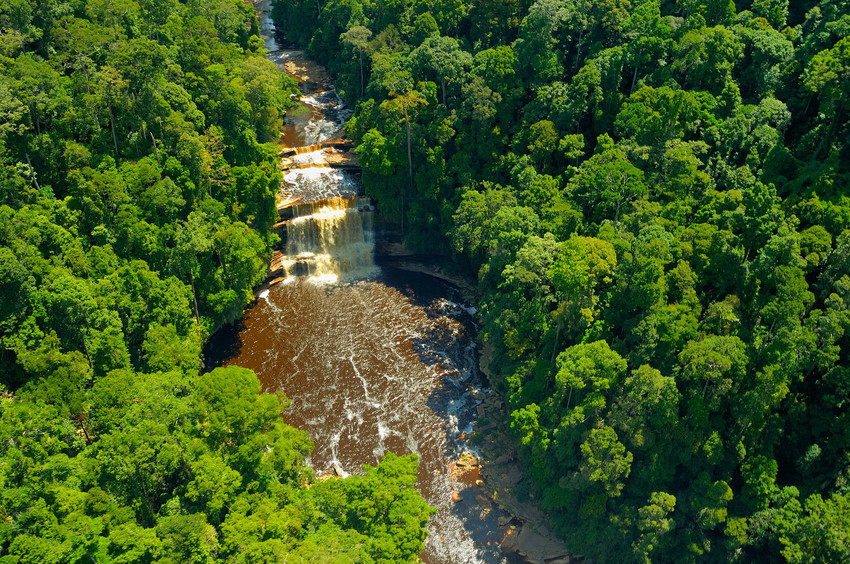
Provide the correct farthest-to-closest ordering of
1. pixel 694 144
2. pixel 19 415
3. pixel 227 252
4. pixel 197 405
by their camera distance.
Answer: pixel 227 252, pixel 694 144, pixel 197 405, pixel 19 415

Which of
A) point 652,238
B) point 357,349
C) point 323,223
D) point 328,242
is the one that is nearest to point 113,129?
point 323,223

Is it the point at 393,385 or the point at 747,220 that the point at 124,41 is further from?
the point at 747,220

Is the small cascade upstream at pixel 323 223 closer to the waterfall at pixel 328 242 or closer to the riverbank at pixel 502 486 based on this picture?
the waterfall at pixel 328 242

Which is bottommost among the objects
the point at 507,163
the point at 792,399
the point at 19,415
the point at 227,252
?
the point at 792,399

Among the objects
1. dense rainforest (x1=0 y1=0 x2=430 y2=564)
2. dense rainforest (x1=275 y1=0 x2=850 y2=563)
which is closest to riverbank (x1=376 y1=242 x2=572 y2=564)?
dense rainforest (x1=275 y1=0 x2=850 y2=563)

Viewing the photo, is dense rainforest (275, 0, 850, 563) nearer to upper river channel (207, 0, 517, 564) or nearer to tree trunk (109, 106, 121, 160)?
upper river channel (207, 0, 517, 564)

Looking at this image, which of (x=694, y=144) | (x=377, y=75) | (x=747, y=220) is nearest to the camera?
(x=747, y=220)

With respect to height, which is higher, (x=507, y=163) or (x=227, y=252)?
(x=507, y=163)

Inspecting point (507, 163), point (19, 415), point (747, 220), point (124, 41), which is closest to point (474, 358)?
point (507, 163)
